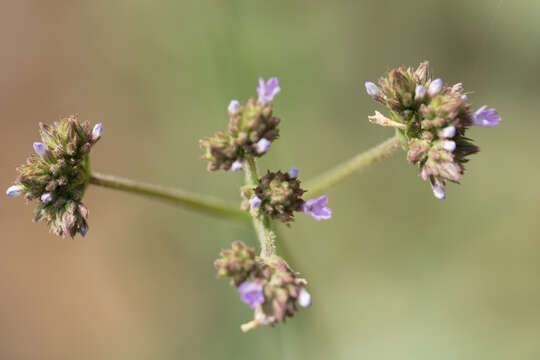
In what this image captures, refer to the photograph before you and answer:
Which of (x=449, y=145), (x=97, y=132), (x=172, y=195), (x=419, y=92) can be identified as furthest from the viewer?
(x=172, y=195)

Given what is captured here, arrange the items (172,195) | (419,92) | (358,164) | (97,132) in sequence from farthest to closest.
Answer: (172,195), (358,164), (97,132), (419,92)

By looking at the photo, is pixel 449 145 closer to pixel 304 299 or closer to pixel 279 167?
pixel 304 299

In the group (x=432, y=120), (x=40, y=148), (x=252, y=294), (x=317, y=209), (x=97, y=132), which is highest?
(x=97, y=132)

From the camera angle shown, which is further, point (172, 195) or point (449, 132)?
point (172, 195)

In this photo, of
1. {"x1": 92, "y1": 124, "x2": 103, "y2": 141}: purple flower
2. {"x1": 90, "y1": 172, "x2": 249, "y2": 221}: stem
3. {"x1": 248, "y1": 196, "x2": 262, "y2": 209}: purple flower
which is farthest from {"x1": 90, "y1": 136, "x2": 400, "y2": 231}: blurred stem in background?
{"x1": 92, "y1": 124, "x2": 103, "y2": 141}: purple flower

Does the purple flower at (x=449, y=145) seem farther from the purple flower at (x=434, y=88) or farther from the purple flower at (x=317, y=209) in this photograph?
the purple flower at (x=317, y=209)

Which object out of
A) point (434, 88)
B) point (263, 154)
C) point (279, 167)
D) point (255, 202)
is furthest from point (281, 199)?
point (279, 167)

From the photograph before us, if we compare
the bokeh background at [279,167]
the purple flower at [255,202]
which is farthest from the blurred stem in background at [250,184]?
the bokeh background at [279,167]
